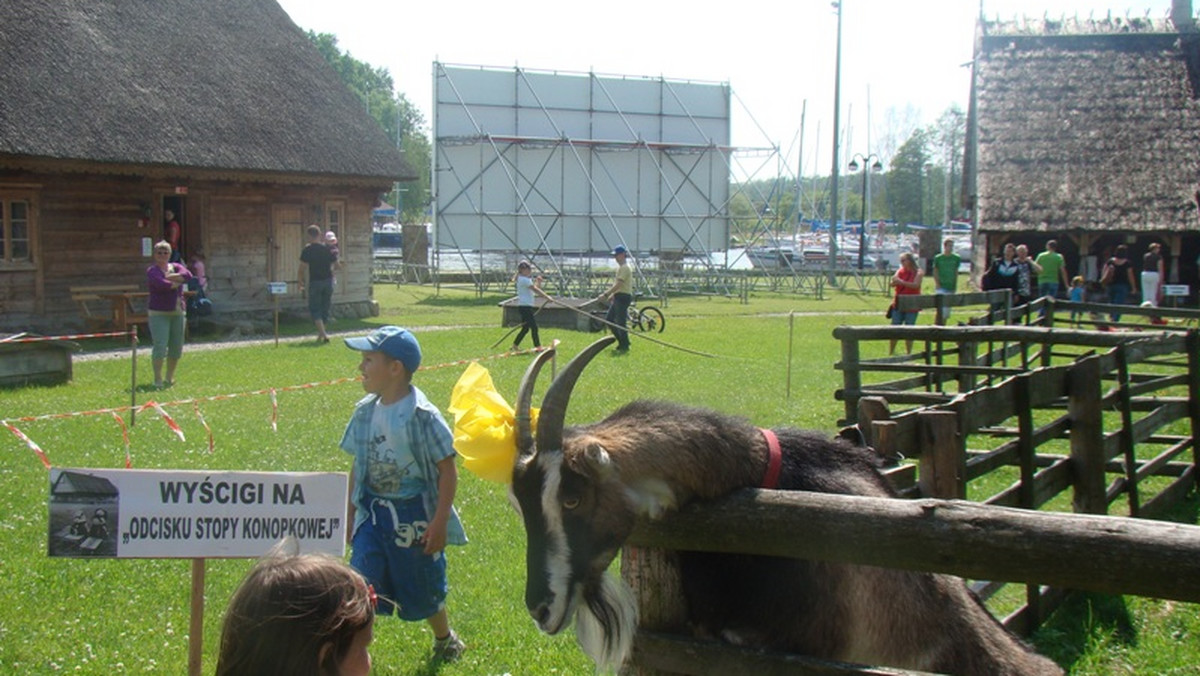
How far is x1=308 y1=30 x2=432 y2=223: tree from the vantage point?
320ft

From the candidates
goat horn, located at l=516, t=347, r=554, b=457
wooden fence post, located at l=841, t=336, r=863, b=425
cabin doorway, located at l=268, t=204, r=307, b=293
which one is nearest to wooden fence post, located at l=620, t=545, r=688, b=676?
goat horn, located at l=516, t=347, r=554, b=457

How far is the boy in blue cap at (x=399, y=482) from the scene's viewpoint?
5.18 metres

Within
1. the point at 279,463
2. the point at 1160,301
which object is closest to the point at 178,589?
the point at 279,463

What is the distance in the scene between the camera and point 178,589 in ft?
21.4

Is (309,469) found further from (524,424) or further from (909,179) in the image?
(909,179)

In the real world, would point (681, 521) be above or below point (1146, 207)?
below

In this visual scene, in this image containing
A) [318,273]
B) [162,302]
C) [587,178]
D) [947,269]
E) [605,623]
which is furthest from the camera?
[587,178]

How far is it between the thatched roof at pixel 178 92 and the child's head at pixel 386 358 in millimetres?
17278

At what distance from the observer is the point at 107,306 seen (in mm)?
21969

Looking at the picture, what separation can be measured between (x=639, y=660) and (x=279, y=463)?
7031mm

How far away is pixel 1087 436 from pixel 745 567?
3997mm

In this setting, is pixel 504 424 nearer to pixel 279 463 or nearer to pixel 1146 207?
pixel 279 463

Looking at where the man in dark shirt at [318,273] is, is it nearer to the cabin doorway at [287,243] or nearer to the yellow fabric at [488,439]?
the cabin doorway at [287,243]

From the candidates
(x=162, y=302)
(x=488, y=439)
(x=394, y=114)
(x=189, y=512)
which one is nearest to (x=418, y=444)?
(x=189, y=512)
